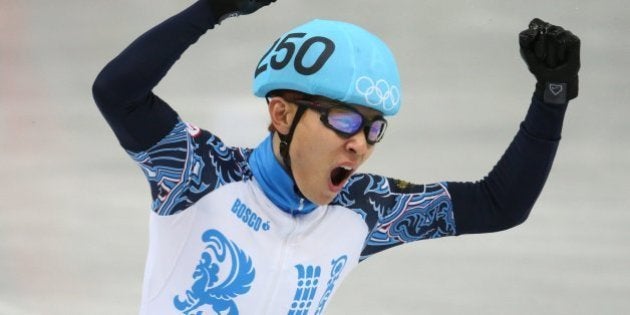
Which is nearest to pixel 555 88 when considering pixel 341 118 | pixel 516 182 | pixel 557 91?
pixel 557 91

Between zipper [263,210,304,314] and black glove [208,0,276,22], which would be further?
zipper [263,210,304,314]

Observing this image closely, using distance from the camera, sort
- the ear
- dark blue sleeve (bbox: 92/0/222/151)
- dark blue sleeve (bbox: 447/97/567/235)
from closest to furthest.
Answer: dark blue sleeve (bbox: 92/0/222/151)
the ear
dark blue sleeve (bbox: 447/97/567/235)

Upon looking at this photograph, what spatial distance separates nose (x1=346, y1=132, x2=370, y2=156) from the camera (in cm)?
229

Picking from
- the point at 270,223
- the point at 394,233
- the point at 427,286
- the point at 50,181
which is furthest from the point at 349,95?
the point at 50,181

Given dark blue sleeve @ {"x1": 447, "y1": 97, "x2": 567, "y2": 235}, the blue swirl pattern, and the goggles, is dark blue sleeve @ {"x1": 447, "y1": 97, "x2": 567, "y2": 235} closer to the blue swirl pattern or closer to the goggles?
the goggles

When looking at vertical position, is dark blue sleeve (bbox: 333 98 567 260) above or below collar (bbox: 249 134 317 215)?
below

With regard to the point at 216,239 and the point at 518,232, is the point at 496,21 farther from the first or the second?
the point at 216,239

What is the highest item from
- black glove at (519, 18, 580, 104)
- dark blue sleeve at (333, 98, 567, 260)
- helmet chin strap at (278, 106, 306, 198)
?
black glove at (519, 18, 580, 104)

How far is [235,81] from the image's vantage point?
4395mm

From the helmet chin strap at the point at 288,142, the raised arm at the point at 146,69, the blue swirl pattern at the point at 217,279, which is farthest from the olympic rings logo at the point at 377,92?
the blue swirl pattern at the point at 217,279

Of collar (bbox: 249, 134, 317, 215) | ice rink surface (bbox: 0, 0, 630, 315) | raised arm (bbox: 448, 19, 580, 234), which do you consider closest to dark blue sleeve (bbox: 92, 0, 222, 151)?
collar (bbox: 249, 134, 317, 215)

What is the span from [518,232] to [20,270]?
2.14 m

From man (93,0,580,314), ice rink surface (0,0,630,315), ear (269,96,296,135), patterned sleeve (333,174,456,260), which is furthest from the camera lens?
ice rink surface (0,0,630,315)

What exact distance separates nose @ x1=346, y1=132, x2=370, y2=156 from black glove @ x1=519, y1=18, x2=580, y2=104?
1.39 feet
